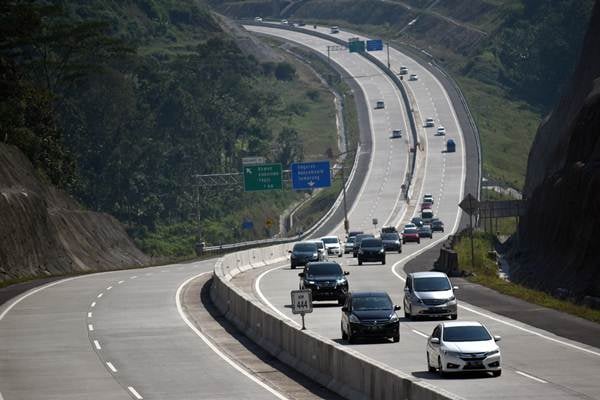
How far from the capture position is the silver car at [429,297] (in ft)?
145

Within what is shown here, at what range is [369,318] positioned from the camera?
37375 millimetres

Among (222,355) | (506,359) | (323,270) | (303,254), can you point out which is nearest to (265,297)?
(323,270)

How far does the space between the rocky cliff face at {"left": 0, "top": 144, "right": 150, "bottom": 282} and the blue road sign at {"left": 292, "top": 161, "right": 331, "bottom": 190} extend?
16.0m

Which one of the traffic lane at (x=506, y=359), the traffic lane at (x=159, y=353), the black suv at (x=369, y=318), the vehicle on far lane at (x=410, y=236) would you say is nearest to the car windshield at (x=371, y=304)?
the black suv at (x=369, y=318)

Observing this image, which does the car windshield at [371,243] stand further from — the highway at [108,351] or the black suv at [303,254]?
the highway at [108,351]

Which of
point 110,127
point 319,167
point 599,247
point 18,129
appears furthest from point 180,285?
point 110,127

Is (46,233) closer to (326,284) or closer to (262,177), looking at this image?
(262,177)

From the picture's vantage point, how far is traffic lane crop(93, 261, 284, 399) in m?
28.8

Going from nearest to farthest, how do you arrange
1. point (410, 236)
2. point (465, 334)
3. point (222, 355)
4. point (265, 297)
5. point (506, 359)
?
point (465, 334) → point (506, 359) → point (222, 355) → point (265, 297) → point (410, 236)

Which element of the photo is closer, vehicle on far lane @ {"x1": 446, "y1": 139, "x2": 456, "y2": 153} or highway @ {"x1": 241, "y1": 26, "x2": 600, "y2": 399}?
highway @ {"x1": 241, "y1": 26, "x2": 600, "y2": 399}

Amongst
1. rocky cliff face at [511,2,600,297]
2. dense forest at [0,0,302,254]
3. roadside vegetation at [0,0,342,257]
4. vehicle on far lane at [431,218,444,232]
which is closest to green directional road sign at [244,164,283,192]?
dense forest at [0,0,302,254]

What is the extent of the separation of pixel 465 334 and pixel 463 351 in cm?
72

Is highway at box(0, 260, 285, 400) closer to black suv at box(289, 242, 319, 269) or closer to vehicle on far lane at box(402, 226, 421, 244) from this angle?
black suv at box(289, 242, 319, 269)

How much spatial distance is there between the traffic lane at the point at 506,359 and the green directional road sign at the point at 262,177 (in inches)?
2365
